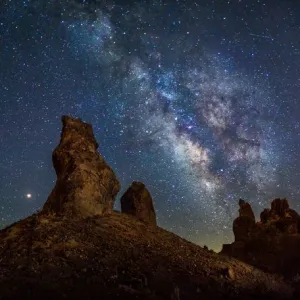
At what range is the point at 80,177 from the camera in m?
27.2

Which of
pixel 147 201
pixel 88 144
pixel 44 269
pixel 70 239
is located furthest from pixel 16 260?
pixel 147 201

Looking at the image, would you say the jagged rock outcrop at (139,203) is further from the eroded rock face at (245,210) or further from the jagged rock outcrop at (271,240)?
the eroded rock face at (245,210)

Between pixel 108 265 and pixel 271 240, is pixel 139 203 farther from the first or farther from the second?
pixel 271 240

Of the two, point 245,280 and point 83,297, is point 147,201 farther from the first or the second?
point 83,297

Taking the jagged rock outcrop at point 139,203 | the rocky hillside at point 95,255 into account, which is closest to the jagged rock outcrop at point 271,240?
the rocky hillside at point 95,255

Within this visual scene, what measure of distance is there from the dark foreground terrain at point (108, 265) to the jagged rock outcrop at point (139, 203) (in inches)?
376

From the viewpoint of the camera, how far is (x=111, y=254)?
1919cm

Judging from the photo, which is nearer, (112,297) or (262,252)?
(112,297)

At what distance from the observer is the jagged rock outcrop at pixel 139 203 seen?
1451 inches

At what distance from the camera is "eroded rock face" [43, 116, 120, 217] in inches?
1026

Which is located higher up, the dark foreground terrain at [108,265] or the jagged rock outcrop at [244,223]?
the jagged rock outcrop at [244,223]

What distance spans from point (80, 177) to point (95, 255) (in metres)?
9.89

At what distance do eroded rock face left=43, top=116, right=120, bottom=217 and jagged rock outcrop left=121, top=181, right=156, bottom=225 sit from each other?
7198 mm

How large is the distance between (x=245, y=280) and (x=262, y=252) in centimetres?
2262
